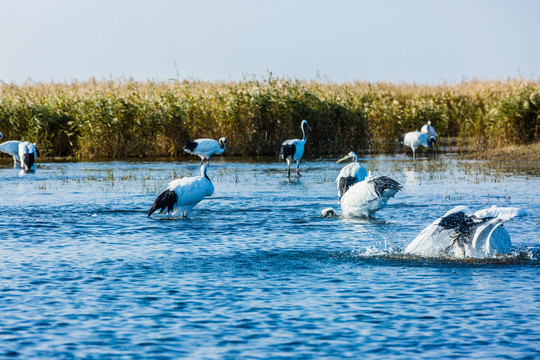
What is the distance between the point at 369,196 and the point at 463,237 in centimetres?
343

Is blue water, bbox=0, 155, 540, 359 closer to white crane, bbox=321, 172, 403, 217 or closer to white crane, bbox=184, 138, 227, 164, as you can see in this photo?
white crane, bbox=321, 172, 403, 217

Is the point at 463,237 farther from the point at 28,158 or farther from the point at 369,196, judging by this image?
the point at 28,158

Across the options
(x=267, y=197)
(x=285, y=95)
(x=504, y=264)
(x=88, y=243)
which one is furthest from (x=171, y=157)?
(x=504, y=264)

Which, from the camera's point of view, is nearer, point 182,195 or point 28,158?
point 182,195

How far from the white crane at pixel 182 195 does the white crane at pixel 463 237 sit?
4.62m

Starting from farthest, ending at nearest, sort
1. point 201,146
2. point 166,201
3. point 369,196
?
point 201,146
point 166,201
point 369,196

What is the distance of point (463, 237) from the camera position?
8.77 meters

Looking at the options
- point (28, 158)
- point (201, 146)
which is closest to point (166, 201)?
point (201, 146)

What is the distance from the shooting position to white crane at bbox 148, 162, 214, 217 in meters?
12.6

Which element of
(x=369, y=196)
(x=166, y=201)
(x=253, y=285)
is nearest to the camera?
(x=253, y=285)

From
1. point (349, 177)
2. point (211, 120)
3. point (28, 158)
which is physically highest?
point (211, 120)

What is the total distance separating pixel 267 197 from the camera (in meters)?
16.2

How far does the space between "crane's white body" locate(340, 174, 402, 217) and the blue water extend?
0.31 m

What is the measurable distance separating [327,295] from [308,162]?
19.9 meters
